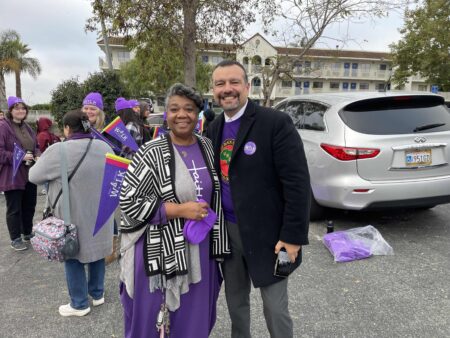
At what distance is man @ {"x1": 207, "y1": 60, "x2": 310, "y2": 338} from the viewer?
1772 millimetres

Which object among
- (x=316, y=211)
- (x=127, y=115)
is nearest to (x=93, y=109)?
(x=127, y=115)

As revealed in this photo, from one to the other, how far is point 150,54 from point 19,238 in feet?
18.7

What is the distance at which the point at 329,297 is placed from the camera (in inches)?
115

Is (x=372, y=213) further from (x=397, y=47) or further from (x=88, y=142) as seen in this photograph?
(x=397, y=47)

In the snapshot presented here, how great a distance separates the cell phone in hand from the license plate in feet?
8.44

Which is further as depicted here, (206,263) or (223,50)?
(223,50)

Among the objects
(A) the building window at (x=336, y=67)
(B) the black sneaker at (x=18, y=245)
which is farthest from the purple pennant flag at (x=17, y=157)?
(A) the building window at (x=336, y=67)

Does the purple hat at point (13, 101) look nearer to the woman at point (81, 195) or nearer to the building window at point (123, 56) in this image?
the woman at point (81, 195)

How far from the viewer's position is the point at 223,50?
32.1 feet

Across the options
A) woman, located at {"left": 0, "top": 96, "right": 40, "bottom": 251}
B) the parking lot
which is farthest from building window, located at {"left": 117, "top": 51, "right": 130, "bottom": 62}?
the parking lot

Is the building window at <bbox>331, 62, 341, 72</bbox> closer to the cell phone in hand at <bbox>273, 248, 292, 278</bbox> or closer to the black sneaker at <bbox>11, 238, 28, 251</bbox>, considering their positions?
the black sneaker at <bbox>11, 238, 28, 251</bbox>

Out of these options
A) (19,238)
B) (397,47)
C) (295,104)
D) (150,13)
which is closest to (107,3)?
(150,13)

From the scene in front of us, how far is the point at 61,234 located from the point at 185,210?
1.34m

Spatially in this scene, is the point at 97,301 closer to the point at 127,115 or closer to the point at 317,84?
the point at 127,115
